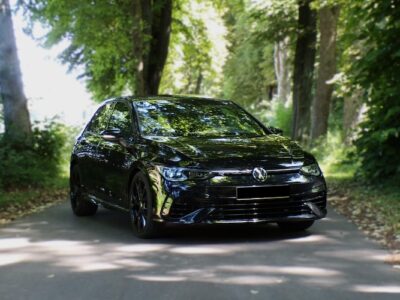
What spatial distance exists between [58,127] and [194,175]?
11052mm

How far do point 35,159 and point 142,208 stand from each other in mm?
8635

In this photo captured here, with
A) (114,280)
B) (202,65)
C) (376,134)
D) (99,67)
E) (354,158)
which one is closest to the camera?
(114,280)

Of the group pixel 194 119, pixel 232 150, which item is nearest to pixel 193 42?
pixel 194 119

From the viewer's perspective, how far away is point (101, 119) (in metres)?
10.1

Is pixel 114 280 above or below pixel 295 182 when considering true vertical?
below

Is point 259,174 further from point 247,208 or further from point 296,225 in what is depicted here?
point 296,225

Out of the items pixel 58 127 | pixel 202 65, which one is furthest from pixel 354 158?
pixel 202 65

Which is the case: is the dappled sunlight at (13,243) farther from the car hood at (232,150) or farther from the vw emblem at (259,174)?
the vw emblem at (259,174)

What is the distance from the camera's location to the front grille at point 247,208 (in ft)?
24.3

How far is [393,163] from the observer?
11.7 meters

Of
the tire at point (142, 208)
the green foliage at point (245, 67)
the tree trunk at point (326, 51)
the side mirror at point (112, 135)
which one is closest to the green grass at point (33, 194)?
the side mirror at point (112, 135)

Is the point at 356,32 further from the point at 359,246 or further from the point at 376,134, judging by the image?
the point at 359,246

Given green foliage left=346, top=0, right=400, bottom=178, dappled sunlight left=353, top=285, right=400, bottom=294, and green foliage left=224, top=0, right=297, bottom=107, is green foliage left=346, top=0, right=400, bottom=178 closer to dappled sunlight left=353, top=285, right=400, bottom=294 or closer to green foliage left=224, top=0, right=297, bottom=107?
dappled sunlight left=353, top=285, right=400, bottom=294

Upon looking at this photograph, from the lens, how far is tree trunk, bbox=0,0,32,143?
609 inches
